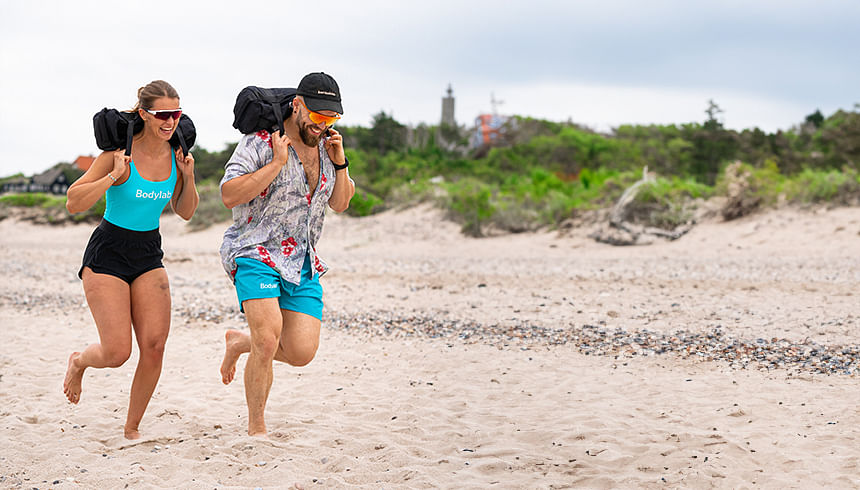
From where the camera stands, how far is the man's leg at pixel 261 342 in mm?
4246

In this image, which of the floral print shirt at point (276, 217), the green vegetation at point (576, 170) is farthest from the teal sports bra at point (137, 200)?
the green vegetation at point (576, 170)

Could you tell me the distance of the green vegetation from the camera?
17828 mm

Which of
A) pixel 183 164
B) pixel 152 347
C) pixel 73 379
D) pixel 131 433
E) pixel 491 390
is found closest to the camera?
pixel 183 164

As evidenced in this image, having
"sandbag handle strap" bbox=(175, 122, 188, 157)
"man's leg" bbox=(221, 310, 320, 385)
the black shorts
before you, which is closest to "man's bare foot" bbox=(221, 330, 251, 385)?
"man's leg" bbox=(221, 310, 320, 385)

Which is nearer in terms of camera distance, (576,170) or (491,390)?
(491,390)

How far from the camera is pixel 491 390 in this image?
607 centimetres

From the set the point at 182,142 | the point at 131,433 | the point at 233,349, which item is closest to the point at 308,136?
the point at 182,142

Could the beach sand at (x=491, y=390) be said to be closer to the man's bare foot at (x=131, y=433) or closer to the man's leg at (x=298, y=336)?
the man's bare foot at (x=131, y=433)

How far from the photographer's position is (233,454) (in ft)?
14.7

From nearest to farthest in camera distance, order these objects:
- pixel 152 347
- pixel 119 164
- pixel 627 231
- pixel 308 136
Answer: pixel 119 164, pixel 308 136, pixel 152 347, pixel 627 231

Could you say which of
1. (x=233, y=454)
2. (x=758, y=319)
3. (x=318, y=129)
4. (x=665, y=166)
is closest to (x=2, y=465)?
→ (x=233, y=454)

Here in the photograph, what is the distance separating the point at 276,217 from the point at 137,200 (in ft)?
2.57

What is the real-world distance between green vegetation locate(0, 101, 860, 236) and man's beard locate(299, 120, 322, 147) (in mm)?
14611

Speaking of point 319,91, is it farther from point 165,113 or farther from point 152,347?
point 152,347
